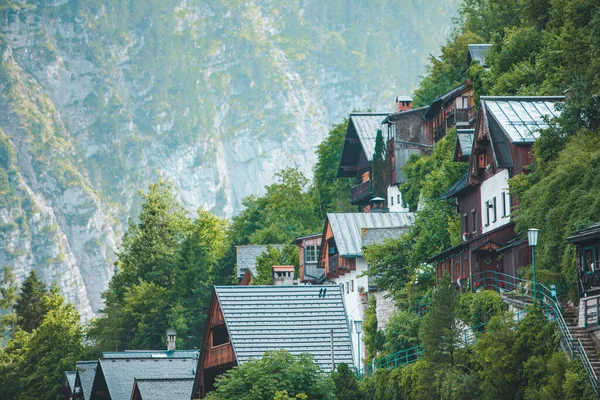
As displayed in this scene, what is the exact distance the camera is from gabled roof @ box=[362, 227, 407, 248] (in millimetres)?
74812

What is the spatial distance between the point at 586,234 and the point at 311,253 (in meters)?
48.8

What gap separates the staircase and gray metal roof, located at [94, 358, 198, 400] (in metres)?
36.6

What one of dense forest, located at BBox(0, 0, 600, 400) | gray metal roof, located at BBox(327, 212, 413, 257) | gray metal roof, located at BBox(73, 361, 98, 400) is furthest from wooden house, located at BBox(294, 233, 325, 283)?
gray metal roof, located at BBox(73, 361, 98, 400)

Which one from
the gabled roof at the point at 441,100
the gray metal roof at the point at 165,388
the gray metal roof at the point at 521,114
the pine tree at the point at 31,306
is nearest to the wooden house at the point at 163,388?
the gray metal roof at the point at 165,388

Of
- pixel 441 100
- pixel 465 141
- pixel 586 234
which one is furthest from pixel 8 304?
pixel 586 234

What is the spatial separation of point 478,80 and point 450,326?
39389 mm

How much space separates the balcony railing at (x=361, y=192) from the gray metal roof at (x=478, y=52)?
17.3 meters

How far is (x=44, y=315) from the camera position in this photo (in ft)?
466

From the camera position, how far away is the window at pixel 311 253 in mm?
86875

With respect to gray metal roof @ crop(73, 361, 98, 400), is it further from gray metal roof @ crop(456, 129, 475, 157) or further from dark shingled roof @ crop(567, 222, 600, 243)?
dark shingled roof @ crop(567, 222, 600, 243)

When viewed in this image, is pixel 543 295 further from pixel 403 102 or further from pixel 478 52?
pixel 403 102

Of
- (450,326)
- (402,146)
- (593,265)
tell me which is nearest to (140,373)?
(402,146)

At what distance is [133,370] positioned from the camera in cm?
7631

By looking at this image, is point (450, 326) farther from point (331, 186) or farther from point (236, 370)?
point (331, 186)
